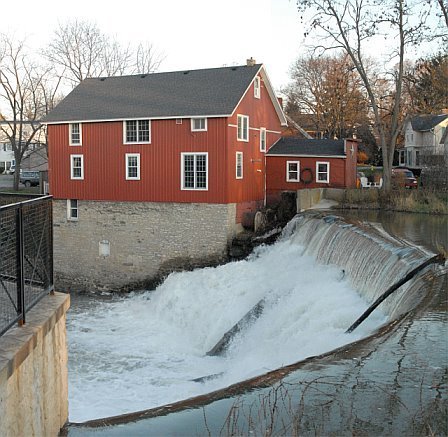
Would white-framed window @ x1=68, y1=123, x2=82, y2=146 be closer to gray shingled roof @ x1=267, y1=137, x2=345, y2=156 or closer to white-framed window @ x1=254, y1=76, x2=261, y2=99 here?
white-framed window @ x1=254, y1=76, x2=261, y2=99

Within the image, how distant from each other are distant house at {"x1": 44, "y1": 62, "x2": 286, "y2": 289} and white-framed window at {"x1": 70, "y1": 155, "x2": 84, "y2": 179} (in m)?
0.05

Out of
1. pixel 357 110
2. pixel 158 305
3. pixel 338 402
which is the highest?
pixel 357 110

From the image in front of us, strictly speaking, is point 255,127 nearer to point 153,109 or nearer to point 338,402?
point 153,109

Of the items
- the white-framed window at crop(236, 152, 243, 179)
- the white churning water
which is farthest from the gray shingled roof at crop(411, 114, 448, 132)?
the white churning water

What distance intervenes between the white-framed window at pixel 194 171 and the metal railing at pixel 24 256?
17082mm

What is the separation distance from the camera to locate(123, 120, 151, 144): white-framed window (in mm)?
25719

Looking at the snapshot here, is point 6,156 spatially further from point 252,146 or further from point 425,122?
point 252,146

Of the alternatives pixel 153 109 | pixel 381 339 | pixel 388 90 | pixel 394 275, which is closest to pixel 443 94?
pixel 388 90

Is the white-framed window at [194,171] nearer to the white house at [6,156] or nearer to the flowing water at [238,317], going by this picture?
the flowing water at [238,317]

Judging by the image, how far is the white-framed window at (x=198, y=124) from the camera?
24.4 m

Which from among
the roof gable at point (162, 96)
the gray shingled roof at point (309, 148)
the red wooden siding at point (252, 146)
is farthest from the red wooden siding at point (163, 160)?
the gray shingled roof at point (309, 148)

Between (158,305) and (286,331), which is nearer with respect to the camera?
(286,331)

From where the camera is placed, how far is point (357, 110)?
5038 cm

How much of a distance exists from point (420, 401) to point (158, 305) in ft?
51.7
